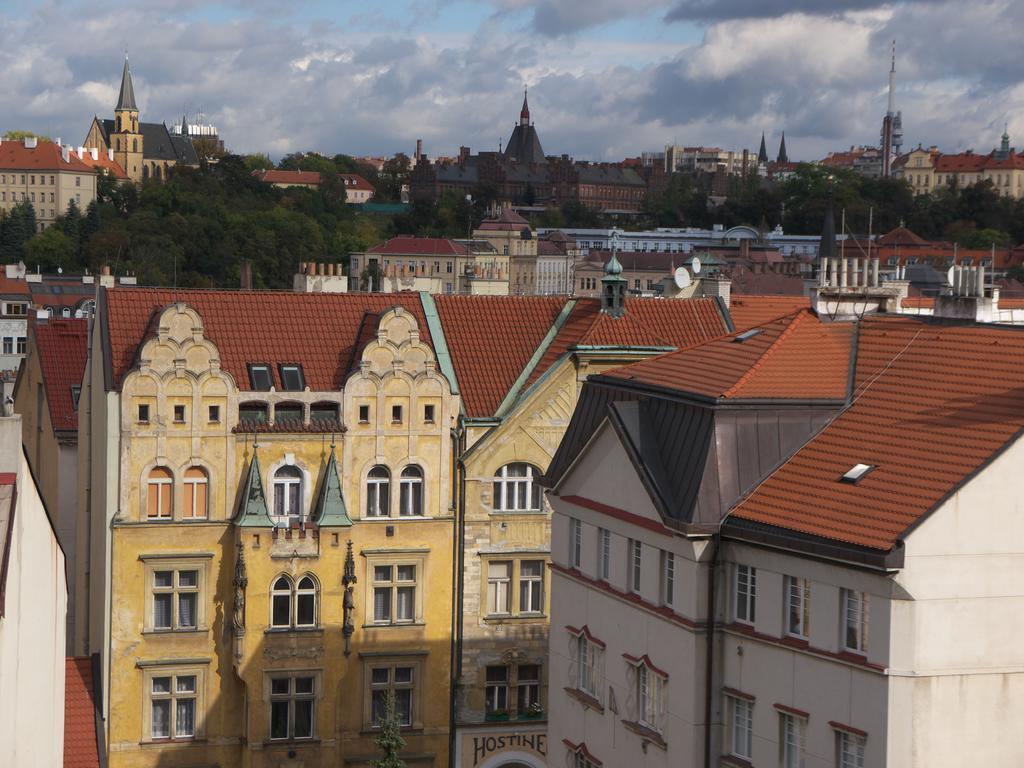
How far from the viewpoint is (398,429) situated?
37.2 metres

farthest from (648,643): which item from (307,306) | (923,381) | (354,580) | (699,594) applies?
(307,306)

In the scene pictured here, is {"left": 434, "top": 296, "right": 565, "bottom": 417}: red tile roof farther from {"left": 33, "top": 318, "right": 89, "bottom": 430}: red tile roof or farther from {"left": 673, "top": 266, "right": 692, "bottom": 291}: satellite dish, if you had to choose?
{"left": 33, "top": 318, "right": 89, "bottom": 430}: red tile roof

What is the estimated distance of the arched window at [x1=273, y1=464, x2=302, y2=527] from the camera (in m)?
36.6

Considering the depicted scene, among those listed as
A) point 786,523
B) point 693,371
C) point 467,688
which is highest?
point 693,371

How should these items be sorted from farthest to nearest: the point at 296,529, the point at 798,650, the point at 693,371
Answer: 1. the point at 296,529
2. the point at 693,371
3. the point at 798,650

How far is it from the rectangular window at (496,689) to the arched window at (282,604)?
4.23m

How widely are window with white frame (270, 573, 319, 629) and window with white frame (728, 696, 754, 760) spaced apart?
1264 centimetres

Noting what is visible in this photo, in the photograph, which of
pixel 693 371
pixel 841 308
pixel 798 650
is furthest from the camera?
pixel 841 308

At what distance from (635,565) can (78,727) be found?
8.87 m

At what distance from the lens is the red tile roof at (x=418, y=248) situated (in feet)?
611

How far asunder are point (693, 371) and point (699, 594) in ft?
12.8

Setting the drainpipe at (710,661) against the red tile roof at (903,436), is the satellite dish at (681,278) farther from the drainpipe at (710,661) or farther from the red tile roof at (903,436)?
the drainpipe at (710,661)

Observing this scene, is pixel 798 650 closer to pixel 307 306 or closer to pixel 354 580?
pixel 354 580

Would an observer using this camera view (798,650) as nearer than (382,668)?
Yes
